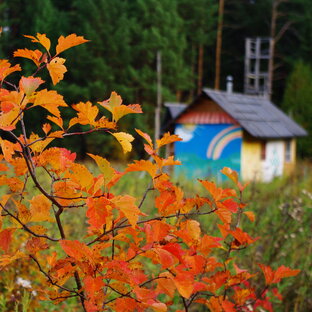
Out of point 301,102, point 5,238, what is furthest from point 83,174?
point 301,102

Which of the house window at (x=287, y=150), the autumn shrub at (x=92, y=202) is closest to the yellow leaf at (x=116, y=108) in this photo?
the autumn shrub at (x=92, y=202)

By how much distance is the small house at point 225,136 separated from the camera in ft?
34.7

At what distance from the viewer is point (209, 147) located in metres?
10.7

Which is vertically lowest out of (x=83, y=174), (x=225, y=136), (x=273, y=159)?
(x=273, y=159)

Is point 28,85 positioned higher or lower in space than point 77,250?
higher

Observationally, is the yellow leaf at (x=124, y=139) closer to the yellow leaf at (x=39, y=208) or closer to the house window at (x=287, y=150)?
the yellow leaf at (x=39, y=208)

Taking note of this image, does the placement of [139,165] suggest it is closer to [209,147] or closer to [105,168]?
[105,168]

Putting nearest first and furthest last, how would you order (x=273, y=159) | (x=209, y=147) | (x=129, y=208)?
1. (x=129, y=208)
2. (x=209, y=147)
3. (x=273, y=159)

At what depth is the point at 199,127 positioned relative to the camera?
36.3 feet

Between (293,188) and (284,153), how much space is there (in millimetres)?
6101

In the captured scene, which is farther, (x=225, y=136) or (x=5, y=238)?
(x=225, y=136)

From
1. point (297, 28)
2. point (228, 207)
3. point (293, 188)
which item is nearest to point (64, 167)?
point (228, 207)

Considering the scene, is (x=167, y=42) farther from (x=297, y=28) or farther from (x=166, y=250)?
(x=166, y=250)

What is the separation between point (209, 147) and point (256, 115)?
2.01m
